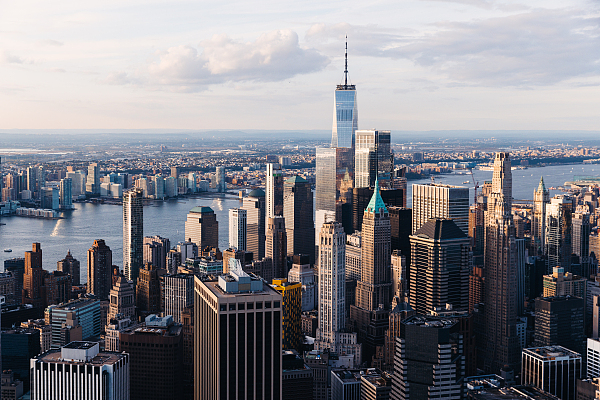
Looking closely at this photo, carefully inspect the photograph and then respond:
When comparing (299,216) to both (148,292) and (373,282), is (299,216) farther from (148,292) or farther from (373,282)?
(148,292)

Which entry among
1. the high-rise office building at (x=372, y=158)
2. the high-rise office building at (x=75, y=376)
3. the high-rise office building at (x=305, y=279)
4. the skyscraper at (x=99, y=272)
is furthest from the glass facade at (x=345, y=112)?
the high-rise office building at (x=75, y=376)

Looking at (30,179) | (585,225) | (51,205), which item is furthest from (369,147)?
(30,179)

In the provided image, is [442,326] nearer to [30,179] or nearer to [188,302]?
[188,302]

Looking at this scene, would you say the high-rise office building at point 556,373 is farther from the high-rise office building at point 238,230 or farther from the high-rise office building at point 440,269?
the high-rise office building at point 238,230

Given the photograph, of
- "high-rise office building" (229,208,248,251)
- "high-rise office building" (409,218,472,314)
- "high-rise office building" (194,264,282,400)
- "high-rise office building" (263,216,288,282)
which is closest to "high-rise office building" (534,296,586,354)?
"high-rise office building" (409,218,472,314)

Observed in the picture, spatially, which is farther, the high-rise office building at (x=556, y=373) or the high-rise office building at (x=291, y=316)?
the high-rise office building at (x=291, y=316)

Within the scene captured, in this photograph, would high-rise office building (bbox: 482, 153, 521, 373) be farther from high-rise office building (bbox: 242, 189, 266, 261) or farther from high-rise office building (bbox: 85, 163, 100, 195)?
high-rise office building (bbox: 85, 163, 100, 195)

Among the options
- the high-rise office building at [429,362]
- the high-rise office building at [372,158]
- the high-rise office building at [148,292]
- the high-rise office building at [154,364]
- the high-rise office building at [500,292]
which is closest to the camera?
the high-rise office building at [429,362]
